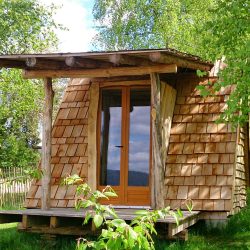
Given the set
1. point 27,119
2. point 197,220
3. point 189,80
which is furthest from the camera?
point 27,119

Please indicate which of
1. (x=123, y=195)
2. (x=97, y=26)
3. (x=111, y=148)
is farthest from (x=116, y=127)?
(x=97, y=26)

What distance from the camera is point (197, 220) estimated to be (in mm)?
8695

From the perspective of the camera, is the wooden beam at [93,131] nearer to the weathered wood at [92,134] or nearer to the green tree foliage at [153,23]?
the weathered wood at [92,134]

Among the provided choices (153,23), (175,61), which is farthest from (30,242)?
(153,23)

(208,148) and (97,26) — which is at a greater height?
(97,26)

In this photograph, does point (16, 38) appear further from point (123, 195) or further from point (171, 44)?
point (123, 195)

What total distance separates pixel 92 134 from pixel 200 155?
7.26ft

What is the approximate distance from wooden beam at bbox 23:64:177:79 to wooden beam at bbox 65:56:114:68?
0.12 meters

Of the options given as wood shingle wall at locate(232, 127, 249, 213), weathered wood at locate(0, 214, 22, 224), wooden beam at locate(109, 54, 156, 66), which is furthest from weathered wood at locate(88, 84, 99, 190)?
wood shingle wall at locate(232, 127, 249, 213)

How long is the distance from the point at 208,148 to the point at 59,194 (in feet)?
10.3

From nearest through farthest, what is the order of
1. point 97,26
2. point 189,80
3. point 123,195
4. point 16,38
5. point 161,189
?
point 161,189 < point 123,195 < point 189,80 < point 16,38 < point 97,26

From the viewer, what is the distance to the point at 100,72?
860 cm

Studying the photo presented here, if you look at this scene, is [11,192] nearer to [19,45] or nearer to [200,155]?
[19,45]

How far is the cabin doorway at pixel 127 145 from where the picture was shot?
929cm
